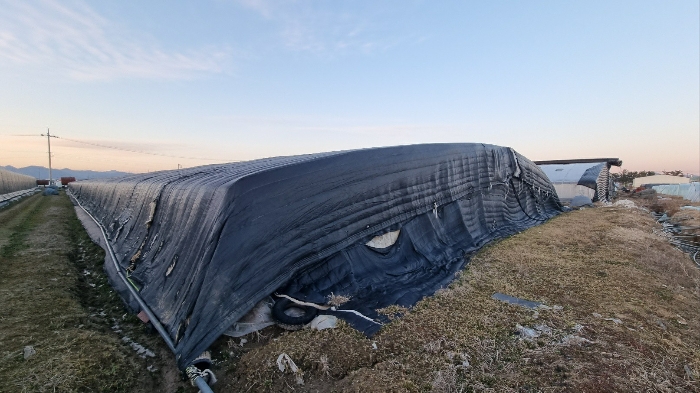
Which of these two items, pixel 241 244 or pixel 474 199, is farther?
pixel 474 199

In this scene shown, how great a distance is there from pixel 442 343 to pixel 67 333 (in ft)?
13.0

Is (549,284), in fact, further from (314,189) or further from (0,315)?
(0,315)

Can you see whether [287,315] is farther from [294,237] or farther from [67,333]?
[67,333]

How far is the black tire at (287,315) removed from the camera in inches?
145

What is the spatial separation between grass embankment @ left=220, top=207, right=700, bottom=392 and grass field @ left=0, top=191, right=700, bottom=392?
0.01 meters

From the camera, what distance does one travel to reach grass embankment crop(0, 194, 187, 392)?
283 cm

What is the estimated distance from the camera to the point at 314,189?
191 inches

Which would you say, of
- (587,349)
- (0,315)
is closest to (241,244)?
(0,315)

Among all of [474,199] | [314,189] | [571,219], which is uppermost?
[314,189]

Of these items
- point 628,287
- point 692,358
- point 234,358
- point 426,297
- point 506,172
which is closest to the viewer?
point 692,358

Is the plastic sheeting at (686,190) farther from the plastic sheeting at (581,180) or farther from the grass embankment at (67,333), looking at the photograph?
the grass embankment at (67,333)

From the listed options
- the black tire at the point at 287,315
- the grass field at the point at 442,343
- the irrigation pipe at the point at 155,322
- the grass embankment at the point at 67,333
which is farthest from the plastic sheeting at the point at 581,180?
the grass embankment at the point at 67,333

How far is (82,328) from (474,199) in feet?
26.7

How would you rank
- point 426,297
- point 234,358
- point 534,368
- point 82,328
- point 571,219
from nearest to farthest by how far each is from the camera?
point 534,368
point 234,358
point 82,328
point 426,297
point 571,219
